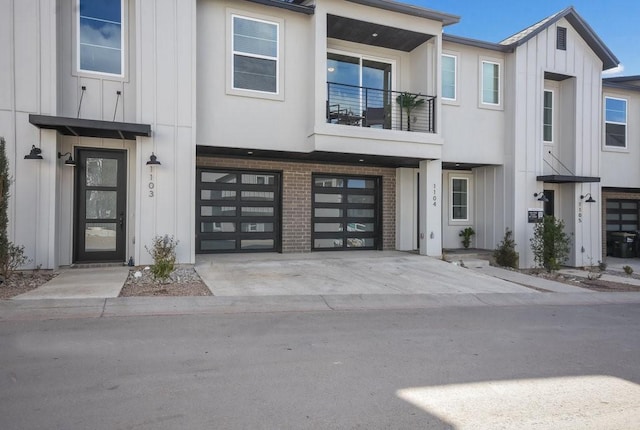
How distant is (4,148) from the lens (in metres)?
8.73

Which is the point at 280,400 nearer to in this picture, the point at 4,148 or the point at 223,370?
the point at 223,370

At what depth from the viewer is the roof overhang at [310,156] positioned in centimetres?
1208

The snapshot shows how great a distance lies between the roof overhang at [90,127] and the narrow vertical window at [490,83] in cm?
1048

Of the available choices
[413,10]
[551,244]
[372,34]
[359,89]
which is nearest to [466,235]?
[551,244]

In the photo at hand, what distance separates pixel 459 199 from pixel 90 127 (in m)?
11.6

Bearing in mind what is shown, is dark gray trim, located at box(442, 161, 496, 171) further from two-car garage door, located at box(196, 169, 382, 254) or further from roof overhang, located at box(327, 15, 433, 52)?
roof overhang, located at box(327, 15, 433, 52)

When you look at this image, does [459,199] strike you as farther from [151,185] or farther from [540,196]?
[151,185]

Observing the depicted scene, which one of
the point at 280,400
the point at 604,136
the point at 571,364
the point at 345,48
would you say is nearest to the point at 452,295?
the point at 571,364

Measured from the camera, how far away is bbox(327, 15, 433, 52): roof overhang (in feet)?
40.0

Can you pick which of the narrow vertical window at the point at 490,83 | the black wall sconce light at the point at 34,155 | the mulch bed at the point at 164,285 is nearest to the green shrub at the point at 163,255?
the mulch bed at the point at 164,285

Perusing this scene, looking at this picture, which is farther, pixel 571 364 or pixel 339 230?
pixel 339 230

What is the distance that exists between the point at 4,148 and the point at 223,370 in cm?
707

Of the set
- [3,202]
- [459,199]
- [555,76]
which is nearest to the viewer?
[3,202]

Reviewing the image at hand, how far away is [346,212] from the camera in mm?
14289
